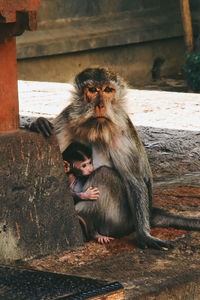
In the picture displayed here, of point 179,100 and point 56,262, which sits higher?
point 179,100

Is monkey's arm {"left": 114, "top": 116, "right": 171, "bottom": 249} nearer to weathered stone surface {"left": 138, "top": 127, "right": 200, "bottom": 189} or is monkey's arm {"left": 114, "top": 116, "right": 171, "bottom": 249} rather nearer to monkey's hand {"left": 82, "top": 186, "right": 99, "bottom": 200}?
monkey's hand {"left": 82, "top": 186, "right": 99, "bottom": 200}

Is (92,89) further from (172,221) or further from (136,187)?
(172,221)

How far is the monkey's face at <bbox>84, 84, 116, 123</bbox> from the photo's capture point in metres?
3.91

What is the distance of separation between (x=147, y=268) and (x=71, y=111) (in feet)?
3.45

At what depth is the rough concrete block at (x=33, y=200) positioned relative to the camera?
11.7 ft

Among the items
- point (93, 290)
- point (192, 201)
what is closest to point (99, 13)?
point (192, 201)

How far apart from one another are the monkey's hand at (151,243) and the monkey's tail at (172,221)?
0.34 meters

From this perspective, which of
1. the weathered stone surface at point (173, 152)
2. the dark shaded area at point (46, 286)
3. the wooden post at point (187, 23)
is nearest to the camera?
the dark shaded area at point (46, 286)

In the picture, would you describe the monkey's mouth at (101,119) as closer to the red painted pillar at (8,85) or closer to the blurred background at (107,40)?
the red painted pillar at (8,85)

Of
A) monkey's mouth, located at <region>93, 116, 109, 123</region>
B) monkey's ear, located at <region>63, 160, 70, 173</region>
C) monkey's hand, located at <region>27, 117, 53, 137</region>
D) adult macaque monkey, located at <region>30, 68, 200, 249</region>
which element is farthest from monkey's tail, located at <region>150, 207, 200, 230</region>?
monkey's hand, located at <region>27, 117, 53, 137</region>

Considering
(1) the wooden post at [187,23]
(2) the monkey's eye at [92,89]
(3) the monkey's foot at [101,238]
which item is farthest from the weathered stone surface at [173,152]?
(1) the wooden post at [187,23]

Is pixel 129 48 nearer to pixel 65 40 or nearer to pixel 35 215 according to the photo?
pixel 65 40

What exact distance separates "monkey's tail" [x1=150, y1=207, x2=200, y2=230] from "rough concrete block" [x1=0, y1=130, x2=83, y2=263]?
0.62m

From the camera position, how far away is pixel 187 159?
19.5ft
